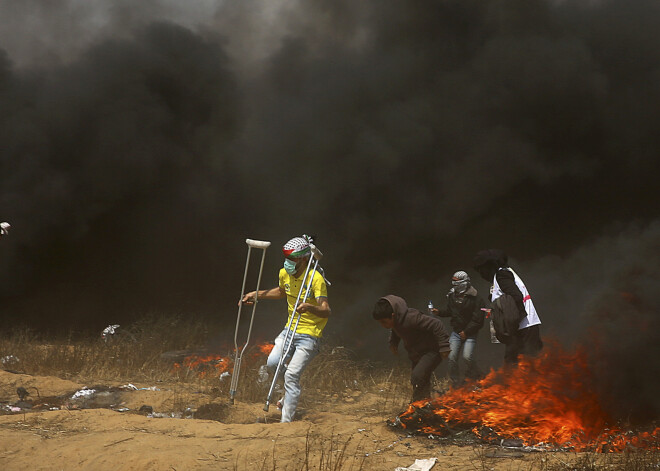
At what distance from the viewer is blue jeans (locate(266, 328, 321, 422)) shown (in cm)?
583

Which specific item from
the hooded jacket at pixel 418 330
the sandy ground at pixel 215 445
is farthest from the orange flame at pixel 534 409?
the hooded jacket at pixel 418 330

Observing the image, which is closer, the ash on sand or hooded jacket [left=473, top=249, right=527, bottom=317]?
hooded jacket [left=473, top=249, right=527, bottom=317]

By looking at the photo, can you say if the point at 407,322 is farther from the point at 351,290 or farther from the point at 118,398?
the point at 351,290

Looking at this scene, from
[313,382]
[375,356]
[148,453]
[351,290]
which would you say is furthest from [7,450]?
[351,290]

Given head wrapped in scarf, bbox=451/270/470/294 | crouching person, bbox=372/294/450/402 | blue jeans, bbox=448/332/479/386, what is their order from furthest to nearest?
head wrapped in scarf, bbox=451/270/470/294, blue jeans, bbox=448/332/479/386, crouching person, bbox=372/294/450/402

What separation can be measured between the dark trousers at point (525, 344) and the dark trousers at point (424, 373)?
29.9 inches

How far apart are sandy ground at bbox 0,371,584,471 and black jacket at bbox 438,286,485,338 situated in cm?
226

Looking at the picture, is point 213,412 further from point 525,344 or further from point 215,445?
point 525,344

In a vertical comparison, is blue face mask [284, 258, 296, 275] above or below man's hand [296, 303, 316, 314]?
above

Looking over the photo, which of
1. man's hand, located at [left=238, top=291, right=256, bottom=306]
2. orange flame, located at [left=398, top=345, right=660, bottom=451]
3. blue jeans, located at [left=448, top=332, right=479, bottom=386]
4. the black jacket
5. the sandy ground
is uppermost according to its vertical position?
the black jacket

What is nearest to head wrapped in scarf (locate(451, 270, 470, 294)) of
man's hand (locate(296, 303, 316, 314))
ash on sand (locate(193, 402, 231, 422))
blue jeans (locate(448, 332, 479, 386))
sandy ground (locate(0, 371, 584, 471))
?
blue jeans (locate(448, 332, 479, 386))

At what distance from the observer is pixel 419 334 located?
6363 millimetres

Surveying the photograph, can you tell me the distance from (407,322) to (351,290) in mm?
7110

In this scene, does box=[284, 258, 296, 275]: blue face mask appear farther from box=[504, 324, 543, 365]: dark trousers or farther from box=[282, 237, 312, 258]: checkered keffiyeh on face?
box=[504, 324, 543, 365]: dark trousers
